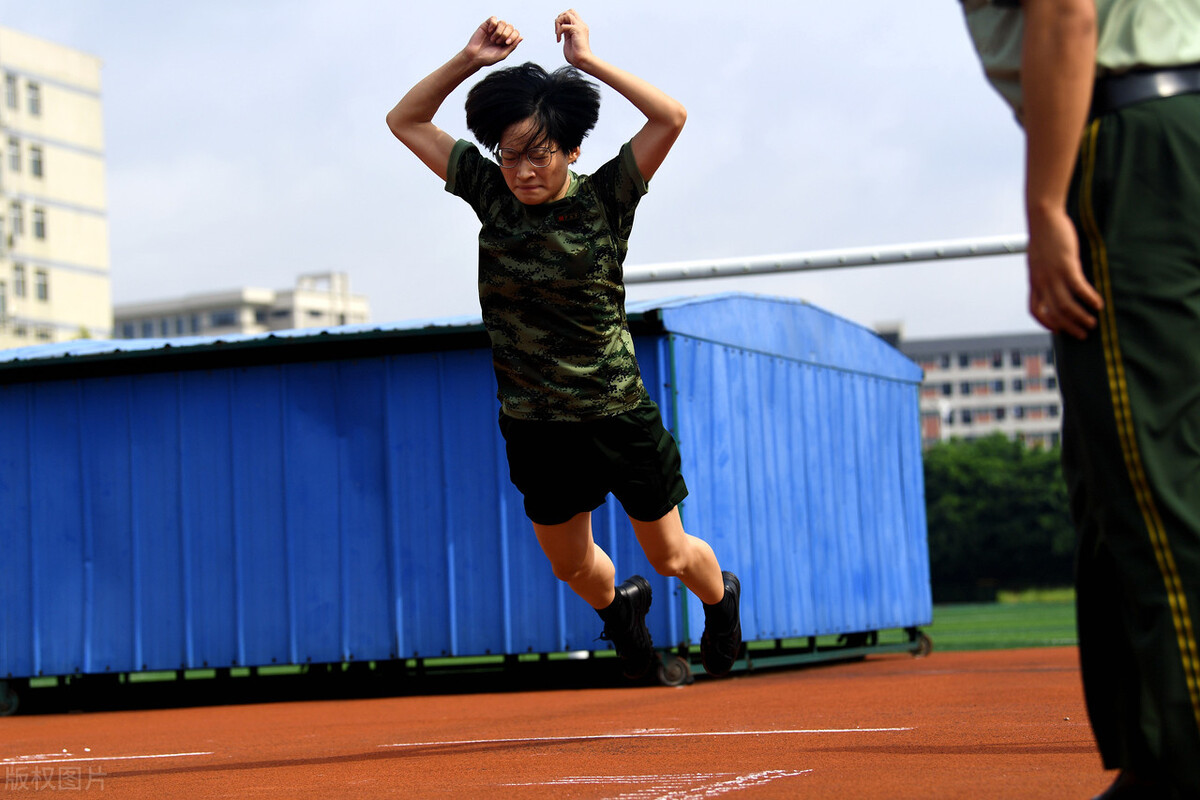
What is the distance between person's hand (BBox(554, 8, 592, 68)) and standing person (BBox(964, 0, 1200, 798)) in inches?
77.5

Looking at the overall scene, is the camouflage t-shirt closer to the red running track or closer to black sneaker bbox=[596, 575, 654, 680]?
black sneaker bbox=[596, 575, 654, 680]

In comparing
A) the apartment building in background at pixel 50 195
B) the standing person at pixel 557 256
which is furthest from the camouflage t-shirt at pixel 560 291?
the apartment building in background at pixel 50 195

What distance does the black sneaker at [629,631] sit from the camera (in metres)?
5.52

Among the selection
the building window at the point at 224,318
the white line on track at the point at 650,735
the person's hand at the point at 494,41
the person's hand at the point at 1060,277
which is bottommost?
the white line on track at the point at 650,735

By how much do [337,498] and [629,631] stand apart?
788 cm

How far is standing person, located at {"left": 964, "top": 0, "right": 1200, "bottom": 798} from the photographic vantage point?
253cm

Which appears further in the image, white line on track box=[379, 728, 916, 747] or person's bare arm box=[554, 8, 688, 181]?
white line on track box=[379, 728, 916, 747]

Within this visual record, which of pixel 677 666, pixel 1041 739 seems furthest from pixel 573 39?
pixel 677 666

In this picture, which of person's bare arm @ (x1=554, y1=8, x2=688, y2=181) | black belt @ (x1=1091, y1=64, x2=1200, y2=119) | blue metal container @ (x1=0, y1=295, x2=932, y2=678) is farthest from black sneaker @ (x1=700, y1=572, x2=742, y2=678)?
blue metal container @ (x1=0, y1=295, x2=932, y2=678)

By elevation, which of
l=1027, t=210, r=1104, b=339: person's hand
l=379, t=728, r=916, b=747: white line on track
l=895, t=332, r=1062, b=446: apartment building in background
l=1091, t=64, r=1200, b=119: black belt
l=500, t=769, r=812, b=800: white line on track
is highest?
l=895, t=332, r=1062, b=446: apartment building in background

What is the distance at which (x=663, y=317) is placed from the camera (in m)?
12.0

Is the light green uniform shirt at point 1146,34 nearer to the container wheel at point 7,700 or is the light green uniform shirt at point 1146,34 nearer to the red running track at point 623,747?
the red running track at point 623,747

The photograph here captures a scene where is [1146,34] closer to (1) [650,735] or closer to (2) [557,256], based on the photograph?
(2) [557,256]

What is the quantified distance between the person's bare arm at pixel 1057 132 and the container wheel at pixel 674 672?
9689mm
